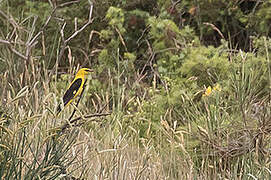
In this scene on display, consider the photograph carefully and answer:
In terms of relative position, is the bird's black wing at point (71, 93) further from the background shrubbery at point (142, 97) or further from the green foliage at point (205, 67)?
the green foliage at point (205, 67)

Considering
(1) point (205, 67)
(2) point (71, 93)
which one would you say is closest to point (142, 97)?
(1) point (205, 67)

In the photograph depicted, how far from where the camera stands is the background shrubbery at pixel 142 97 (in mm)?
3146

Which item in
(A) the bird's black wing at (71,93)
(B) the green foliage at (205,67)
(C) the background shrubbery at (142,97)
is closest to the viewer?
(C) the background shrubbery at (142,97)

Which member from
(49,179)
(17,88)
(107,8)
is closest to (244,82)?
(49,179)

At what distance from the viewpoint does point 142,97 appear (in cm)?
588

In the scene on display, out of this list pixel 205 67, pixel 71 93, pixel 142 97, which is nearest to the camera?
pixel 71 93

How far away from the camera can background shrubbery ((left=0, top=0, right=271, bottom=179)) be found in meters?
3.15

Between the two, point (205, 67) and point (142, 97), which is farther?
point (142, 97)

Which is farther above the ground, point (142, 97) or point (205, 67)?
point (205, 67)

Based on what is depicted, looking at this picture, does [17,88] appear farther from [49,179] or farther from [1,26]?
[49,179]

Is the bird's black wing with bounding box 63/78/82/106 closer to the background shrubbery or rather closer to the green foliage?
the background shrubbery

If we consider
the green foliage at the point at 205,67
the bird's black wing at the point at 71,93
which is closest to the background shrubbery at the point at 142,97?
the green foliage at the point at 205,67

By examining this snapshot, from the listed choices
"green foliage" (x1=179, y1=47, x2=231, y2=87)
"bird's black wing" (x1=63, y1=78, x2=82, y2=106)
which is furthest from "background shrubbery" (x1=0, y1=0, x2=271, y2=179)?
"bird's black wing" (x1=63, y1=78, x2=82, y2=106)

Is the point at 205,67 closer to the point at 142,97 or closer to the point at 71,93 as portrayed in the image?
the point at 142,97
